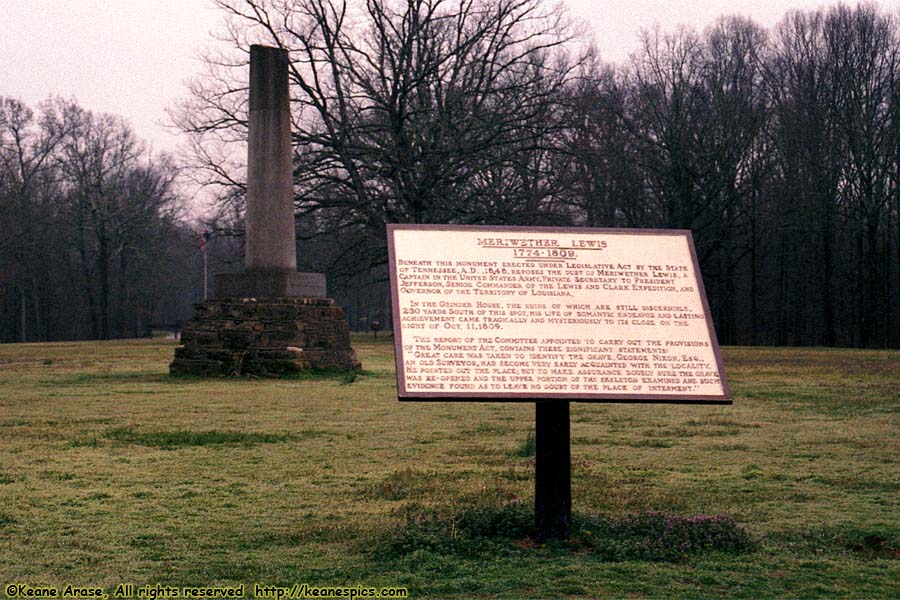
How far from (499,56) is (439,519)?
29662 millimetres

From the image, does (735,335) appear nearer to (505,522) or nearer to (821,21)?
(821,21)

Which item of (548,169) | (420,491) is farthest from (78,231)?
(420,491)

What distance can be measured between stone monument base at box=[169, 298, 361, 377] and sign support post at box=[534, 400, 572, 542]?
39.1 feet

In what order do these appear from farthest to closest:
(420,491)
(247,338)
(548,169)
→ 1. (548,169)
2. (247,338)
3. (420,491)

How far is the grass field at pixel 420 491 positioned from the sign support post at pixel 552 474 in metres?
0.18

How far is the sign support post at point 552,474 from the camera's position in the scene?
5301mm

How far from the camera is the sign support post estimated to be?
5301mm

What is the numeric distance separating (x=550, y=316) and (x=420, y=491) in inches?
80.8

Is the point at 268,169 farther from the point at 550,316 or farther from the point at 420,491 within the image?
the point at 550,316

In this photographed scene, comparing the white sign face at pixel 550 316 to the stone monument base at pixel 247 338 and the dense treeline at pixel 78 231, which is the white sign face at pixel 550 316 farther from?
the dense treeline at pixel 78 231

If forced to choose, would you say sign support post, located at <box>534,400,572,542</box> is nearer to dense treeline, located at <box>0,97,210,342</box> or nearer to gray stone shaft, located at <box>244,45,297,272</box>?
gray stone shaft, located at <box>244,45,297,272</box>

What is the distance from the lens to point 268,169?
56.0ft

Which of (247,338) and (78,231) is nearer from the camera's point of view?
(247,338)

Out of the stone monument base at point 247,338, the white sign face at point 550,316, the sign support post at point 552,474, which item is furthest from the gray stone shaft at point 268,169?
the sign support post at point 552,474
